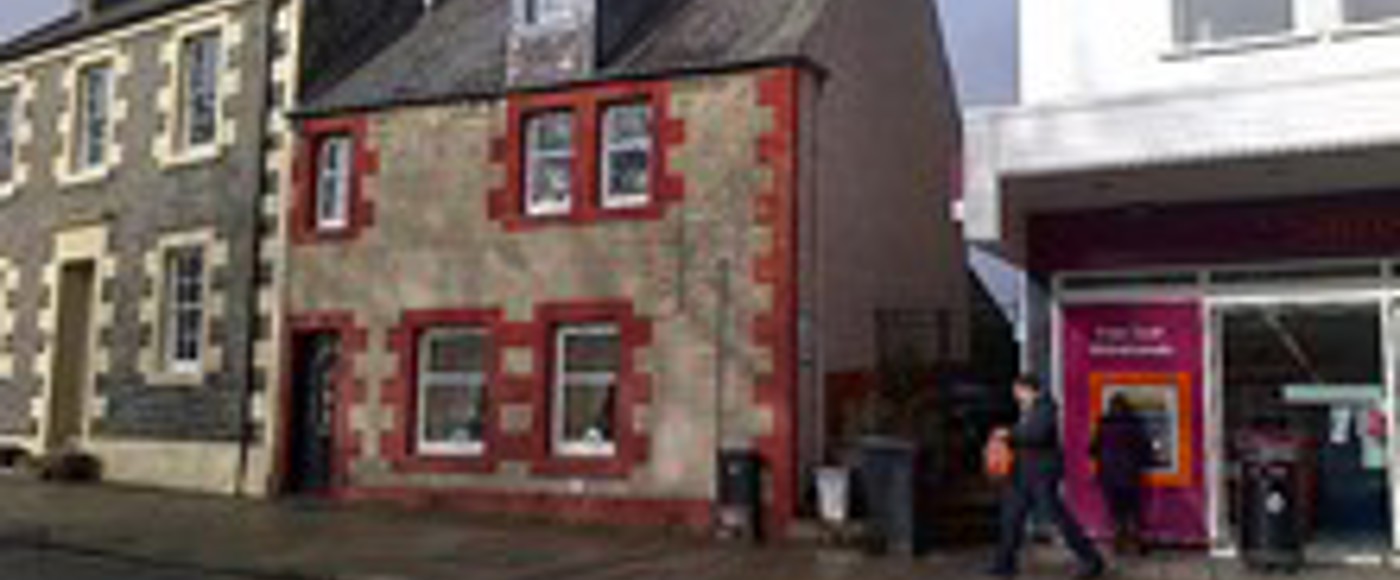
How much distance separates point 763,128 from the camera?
14.9 m

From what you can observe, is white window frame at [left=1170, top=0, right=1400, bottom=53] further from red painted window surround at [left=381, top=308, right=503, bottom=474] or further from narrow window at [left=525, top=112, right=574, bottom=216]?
red painted window surround at [left=381, top=308, right=503, bottom=474]

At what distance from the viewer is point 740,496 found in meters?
14.0

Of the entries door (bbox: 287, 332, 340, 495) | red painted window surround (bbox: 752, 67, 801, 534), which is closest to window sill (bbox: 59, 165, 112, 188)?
door (bbox: 287, 332, 340, 495)

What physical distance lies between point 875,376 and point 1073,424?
3.40 m

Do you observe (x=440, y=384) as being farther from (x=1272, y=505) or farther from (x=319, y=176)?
(x=1272, y=505)

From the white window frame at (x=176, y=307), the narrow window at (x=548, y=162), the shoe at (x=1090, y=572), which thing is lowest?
the shoe at (x=1090, y=572)

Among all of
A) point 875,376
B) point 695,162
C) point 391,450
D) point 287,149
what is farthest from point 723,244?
point 287,149

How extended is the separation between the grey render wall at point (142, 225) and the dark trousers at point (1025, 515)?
1127cm

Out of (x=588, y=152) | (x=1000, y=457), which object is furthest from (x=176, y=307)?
(x=1000, y=457)

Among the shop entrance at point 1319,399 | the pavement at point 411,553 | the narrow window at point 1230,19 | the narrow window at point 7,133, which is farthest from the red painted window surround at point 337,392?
the narrow window at point 1230,19

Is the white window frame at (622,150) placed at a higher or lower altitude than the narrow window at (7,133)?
lower

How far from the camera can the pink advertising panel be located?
41.3 feet

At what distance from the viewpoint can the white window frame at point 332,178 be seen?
18.1 m

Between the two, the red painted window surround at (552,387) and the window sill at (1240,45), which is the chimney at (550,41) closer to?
the red painted window surround at (552,387)
